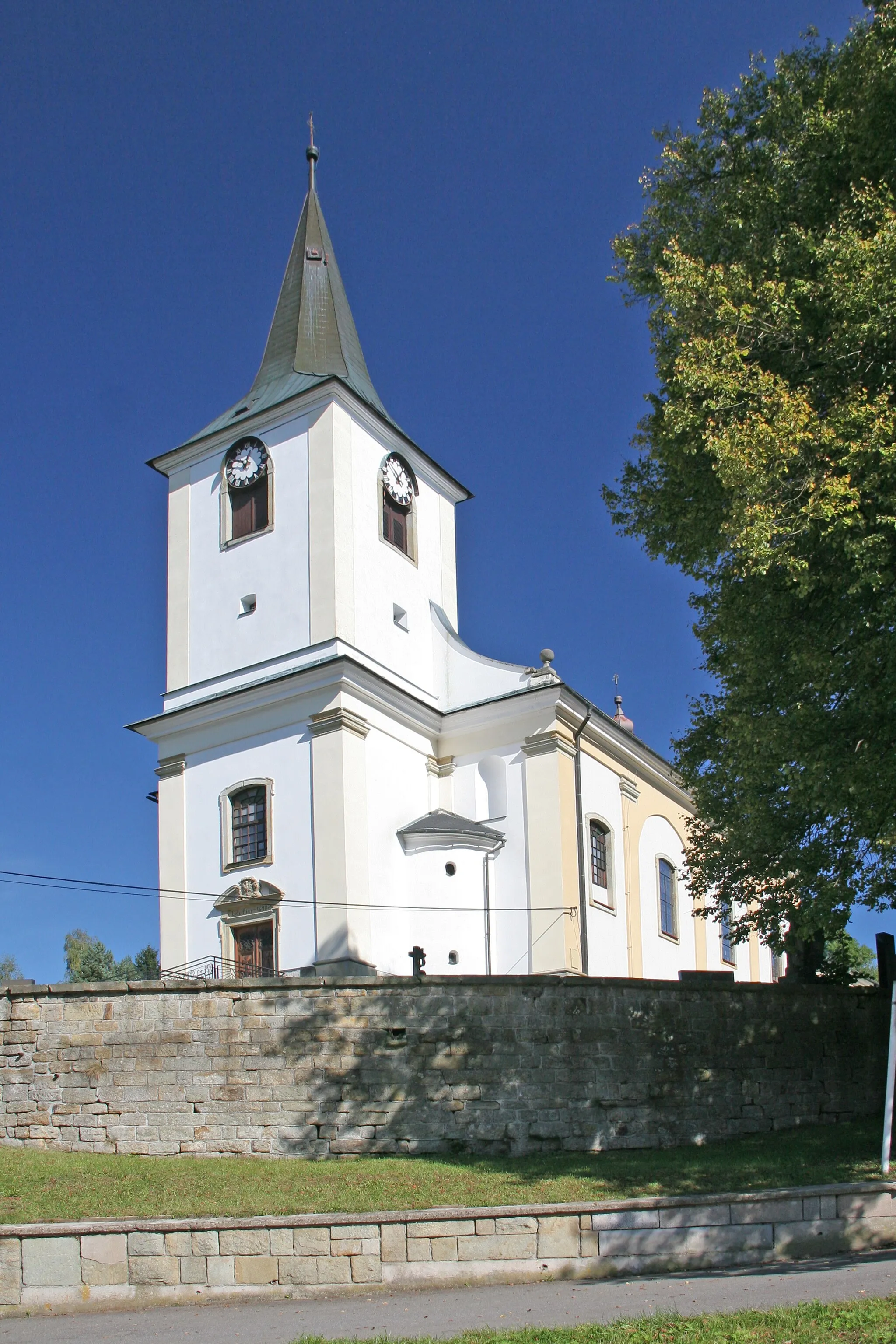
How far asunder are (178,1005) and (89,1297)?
7.48 m

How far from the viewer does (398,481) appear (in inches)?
1230

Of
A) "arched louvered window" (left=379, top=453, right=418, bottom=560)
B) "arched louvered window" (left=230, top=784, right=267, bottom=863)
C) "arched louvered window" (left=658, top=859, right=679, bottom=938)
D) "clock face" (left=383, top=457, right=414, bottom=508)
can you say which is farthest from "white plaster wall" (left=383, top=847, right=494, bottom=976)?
"clock face" (left=383, top=457, right=414, bottom=508)

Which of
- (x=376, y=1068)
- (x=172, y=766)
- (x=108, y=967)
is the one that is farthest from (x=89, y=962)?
(x=376, y=1068)

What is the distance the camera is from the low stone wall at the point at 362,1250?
10977mm

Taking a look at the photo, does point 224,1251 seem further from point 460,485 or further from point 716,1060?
point 460,485

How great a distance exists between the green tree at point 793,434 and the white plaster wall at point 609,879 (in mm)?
11924

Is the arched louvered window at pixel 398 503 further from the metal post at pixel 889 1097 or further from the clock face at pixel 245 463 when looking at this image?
the metal post at pixel 889 1097

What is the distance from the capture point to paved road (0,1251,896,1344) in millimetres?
9641

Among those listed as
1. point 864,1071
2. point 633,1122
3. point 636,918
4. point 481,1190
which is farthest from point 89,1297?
point 636,918

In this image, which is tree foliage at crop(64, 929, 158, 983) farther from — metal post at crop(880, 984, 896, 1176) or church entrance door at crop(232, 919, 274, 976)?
metal post at crop(880, 984, 896, 1176)

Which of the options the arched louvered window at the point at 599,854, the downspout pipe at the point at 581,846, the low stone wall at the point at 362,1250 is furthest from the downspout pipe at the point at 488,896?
the low stone wall at the point at 362,1250

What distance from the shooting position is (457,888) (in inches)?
1068

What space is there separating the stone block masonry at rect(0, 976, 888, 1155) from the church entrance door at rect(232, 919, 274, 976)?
291 inches

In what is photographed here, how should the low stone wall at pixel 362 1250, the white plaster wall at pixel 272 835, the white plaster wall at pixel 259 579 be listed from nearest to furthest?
the low stone wall at pixel 362 1250
the white plaster wall at pixel 272 835
the white plaster wall at pixel 259 579
